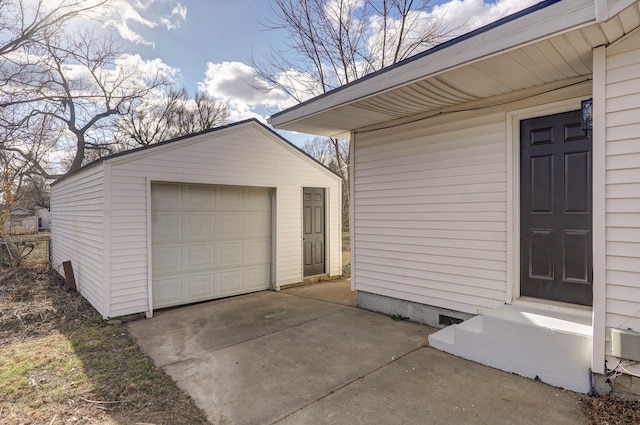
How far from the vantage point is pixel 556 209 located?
3.26 meters

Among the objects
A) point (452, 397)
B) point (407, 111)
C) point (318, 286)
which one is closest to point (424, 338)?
point (452, 397)

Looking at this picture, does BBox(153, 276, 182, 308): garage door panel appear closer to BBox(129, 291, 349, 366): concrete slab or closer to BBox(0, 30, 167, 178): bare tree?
BBox(129, 291, 349, 366): concrete slab

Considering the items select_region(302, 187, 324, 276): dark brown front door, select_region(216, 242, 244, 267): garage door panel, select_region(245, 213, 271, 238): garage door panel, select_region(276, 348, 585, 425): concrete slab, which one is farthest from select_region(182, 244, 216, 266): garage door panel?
select_region(276, 348, 585, 425): concrete slab

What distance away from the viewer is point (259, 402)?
260cm

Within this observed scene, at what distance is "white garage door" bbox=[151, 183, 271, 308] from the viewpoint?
17.9 ft

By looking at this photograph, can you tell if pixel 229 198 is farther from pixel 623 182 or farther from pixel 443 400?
pixel 623 182

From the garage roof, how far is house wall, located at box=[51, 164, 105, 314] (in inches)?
128

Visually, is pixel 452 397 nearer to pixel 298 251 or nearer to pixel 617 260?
pixel 617 260

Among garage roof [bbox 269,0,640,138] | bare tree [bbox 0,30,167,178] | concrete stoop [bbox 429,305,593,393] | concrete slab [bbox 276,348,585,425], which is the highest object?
bare tree [bbox 0,30,167,178]

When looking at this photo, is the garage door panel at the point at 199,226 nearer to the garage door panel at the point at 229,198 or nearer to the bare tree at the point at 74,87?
the garage door panel at the point at 229,198

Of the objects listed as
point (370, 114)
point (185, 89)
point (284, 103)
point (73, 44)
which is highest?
point (185, 89)

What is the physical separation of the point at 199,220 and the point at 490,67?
485 centimetres

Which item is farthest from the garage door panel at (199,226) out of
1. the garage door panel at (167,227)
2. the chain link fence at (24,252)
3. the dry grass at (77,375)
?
the chain link fence at (24,252)

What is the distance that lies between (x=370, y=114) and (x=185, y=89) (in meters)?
20.8
